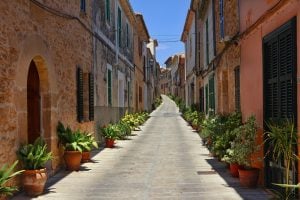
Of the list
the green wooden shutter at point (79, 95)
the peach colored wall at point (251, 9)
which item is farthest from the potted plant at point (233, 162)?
the green wooden shutter at point (79, 95)

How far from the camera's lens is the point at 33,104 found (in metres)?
9.28

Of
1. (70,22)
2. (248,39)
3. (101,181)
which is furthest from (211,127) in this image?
(70,22)

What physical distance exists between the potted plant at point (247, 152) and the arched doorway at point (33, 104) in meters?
4.09

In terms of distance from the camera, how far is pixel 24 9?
7.74m

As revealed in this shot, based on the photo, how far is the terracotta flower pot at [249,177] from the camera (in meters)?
7.92

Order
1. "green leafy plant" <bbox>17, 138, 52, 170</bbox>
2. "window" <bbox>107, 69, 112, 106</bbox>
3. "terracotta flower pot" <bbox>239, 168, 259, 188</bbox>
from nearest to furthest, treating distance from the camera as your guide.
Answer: "green leafy plant" <bbox>17, 138, 52, 170</bbox> < "terracotta flower pot" <bbox>239, 168, 259, 188</bbox> < "window" <bbox>107, 69, 112, 106</bbox>

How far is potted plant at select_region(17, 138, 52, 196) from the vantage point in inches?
288

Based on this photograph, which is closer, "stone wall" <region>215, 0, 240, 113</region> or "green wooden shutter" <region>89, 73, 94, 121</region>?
"stone wall" <region>215, 0, 240, 113</region>

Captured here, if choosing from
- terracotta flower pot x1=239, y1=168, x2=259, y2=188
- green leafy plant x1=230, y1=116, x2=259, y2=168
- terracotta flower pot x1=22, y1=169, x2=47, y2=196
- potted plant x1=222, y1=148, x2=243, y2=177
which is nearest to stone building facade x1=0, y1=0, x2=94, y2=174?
terracotta flower pot x1=22, y1=169, x2=47, y2=196

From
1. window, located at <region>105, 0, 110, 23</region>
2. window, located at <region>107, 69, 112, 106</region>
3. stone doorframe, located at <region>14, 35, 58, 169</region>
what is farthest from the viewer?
window, located at <region>107, 69, 112, 106</region>

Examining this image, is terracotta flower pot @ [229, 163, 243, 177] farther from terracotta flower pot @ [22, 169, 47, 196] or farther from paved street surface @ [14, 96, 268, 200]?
terracotta flower pot @ [22, 169, 47, 196]

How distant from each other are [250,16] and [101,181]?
436 cm

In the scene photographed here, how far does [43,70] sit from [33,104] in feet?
2.39

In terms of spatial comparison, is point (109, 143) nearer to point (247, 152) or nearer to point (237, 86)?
point (237, 86)
